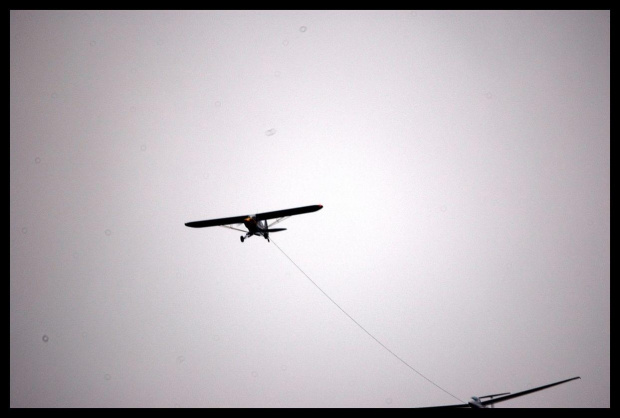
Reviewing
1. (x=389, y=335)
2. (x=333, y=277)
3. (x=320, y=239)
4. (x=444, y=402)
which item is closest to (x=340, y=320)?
(x=389, y=335)

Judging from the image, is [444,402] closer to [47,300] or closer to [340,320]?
[340,320]

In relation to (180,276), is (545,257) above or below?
above

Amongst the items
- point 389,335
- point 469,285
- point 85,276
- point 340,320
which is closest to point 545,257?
point 469,285

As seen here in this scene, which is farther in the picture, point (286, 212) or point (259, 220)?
point (259, 220)

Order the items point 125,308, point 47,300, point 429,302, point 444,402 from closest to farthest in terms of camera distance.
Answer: point 444,402, point 47,300, point 125,308, point 429,302

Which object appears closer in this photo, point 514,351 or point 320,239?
point 514,351

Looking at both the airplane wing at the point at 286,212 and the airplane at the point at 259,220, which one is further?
the airplane at the point at 259,220

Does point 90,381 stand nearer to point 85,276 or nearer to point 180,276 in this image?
point 85,276

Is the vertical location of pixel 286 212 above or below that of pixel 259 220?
above

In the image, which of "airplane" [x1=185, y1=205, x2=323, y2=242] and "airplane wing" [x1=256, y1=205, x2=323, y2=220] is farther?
"airplane" [x1=185, y1=205, x2=323, y2=242]
